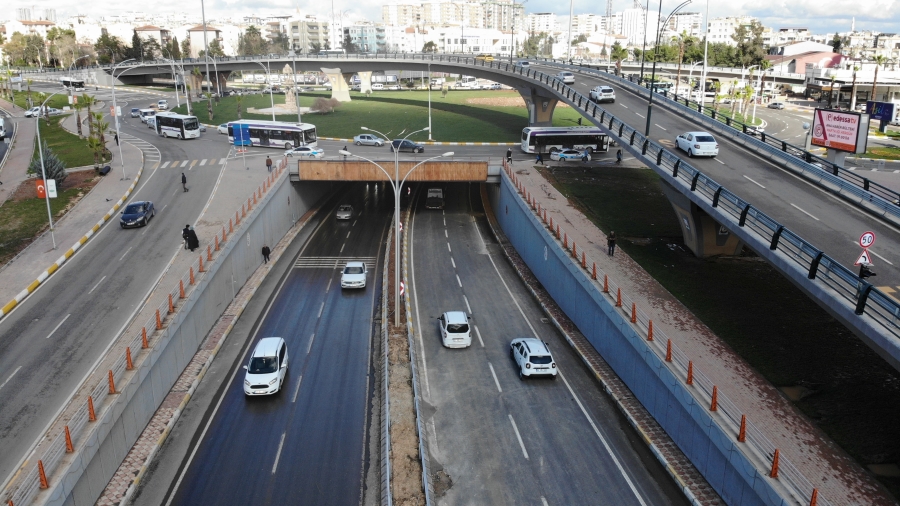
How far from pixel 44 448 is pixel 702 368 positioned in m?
22.7

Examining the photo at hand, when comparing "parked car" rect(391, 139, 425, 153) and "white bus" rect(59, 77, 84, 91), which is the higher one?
"white bus" rect(59, 77, 84, 91)

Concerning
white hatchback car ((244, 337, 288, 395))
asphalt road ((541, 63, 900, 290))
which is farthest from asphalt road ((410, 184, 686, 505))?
asphalt road ((541, 63, 900, 290))

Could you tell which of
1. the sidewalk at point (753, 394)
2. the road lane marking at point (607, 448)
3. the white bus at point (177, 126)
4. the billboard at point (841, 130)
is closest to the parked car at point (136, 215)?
the sidewalk at point (753, 394)

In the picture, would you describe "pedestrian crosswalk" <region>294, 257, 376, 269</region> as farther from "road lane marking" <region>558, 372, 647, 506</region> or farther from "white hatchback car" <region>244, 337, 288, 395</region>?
"road lane marking" <region>558, 372, 647, 506</region>

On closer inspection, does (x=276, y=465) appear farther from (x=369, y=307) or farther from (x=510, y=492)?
(x=369, y=307)

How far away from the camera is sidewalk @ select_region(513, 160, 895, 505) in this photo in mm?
17812

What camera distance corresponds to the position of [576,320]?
33188mm

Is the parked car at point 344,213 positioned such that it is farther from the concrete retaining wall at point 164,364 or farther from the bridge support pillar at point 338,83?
the bridge support pillar at point 338,83

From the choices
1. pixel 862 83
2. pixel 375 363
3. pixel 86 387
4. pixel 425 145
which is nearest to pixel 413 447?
pixel 375 363

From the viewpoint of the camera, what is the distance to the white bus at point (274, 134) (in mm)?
66000

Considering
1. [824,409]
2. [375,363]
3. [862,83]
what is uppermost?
[862,83]

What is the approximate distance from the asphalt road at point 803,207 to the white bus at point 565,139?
20.3 meters

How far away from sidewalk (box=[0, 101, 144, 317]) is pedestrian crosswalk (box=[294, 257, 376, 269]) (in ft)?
45.3

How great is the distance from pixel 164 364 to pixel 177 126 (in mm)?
56403
